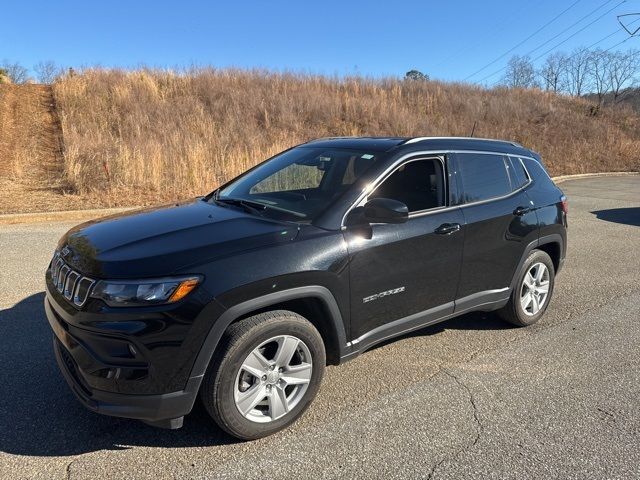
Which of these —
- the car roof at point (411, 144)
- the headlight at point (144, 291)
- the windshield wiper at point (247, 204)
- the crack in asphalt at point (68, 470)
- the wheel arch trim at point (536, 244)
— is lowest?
the crack in asphalt at point (68, 470)

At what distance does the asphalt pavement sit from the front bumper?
1.00 feet

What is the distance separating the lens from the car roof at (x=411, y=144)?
3.70 m

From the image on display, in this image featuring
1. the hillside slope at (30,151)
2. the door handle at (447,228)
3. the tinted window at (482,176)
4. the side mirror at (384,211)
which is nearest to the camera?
the side mirror at (384,211)

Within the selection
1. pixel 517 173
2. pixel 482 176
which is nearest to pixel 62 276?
pixel 482 176

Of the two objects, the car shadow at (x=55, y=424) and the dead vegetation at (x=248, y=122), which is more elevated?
the dead vegetation at (x=248, y=122)

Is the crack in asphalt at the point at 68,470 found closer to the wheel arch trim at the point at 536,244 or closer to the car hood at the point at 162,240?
the car hood at the point at 162,240

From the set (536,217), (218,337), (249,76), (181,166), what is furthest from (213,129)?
(218,337)

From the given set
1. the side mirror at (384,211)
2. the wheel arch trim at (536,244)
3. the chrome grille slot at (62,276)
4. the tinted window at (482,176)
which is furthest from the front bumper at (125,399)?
the wheel arch trim at (536,244)

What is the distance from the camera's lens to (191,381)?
8.31ft

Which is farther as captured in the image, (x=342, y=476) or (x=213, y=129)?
(x=213, y=129)

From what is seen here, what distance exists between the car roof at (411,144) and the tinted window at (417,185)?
0.45ft

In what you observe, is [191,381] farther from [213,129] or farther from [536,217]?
[213,129]

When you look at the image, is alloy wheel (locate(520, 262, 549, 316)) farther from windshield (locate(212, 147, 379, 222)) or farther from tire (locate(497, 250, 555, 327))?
windshield (locate(212, 147, 379, 222))

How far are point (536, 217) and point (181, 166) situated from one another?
939 cm
